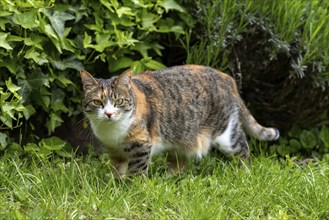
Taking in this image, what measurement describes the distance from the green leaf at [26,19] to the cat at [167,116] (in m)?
0.60

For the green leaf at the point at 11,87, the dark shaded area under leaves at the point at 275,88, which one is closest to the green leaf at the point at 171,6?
the dark shaded area under leaves at the point at 275,88

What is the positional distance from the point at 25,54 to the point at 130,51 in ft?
3.64

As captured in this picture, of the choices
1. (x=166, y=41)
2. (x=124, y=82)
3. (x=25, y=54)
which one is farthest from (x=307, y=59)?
(x=25, y=54)

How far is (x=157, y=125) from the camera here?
554cm

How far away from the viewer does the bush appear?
6.28 m

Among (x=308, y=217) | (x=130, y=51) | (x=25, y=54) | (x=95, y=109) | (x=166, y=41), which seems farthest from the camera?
(x=166, y=41)

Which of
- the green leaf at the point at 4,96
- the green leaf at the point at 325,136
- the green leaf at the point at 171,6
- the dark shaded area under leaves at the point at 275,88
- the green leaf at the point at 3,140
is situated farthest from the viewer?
the green leaf at the point at 325,136

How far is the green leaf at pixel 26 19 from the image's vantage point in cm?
532

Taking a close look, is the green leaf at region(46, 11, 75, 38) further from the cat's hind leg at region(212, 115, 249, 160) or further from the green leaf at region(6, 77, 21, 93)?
the cat's hind leg at region(212, 115, 249, 160)

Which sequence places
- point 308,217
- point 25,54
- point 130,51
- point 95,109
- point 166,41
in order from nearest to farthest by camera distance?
1. point 308,217
2. point 95,109
3. point 25,54
4. point 130,51
5. point 166,41

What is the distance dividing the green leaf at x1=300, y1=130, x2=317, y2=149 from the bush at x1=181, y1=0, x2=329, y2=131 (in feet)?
1.29

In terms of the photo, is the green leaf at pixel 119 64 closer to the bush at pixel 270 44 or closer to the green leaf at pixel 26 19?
the bush at pixel 270 44

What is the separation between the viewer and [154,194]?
475cm

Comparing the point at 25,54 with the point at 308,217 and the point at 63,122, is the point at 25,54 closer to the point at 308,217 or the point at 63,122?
the point at 63,122
